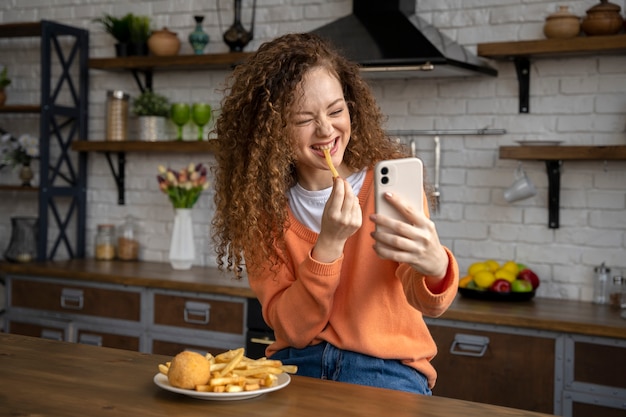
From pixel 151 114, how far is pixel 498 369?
2153mm

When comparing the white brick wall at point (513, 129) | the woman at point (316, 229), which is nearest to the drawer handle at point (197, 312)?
the white brick wall at point (513, 129)

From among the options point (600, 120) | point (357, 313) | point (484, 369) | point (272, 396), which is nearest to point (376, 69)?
point (600, 120)

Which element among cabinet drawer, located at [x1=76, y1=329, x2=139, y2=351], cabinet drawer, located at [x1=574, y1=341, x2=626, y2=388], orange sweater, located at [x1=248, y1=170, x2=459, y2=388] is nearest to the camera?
orange sweater, located at [x1=248, y1=170, x2=459, y2=388]

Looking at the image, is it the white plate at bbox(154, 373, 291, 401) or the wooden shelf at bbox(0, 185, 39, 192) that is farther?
the wooden shelf at bbox(0, 185, 39, 192)

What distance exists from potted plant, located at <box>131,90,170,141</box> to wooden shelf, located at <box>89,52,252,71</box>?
0.15m

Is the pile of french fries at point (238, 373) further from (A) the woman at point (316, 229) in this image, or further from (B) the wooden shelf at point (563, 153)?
(B) the wooden shelf at point (563, 153)

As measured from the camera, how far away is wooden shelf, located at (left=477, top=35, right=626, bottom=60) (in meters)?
3.10

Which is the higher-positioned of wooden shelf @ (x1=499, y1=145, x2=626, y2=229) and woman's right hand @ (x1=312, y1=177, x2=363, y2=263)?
wooden shelf @ (x1=499, y1=145, x2=626, y2=229)

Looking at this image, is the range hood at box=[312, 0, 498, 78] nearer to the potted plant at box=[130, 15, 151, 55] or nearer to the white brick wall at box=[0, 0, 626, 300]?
the white brick wall at box=[0, 0, 626, 300]

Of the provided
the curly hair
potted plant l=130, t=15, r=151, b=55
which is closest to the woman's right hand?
the curly hair

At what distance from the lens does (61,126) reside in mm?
4559

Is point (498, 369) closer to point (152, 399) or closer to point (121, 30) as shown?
point (152, 399)

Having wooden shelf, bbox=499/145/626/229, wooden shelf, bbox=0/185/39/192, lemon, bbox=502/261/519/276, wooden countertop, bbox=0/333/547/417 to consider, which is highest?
wooden shelf, bbox=499/145/626/229

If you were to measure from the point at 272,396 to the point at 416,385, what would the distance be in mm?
395
